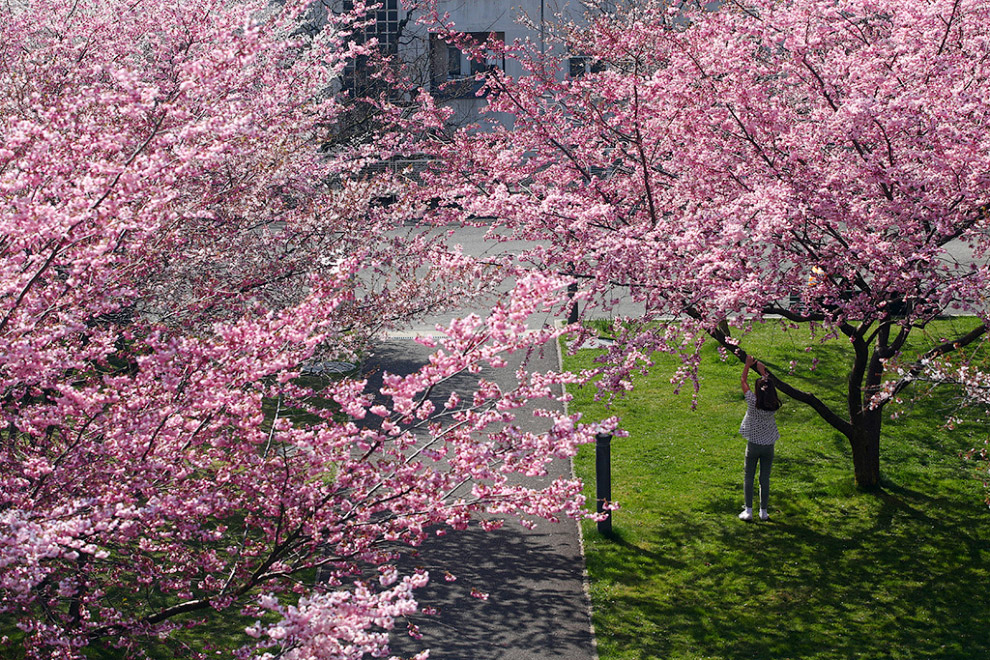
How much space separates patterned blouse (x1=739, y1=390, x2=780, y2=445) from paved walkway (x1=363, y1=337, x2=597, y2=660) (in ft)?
6.57

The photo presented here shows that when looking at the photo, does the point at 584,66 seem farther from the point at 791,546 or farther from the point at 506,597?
the point at 506,597

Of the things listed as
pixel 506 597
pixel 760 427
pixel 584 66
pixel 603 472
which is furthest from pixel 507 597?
pixel 584 66

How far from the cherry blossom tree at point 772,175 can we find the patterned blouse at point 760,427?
635 millimetres

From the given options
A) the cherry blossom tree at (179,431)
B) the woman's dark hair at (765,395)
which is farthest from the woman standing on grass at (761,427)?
the cherry blossom tree at (179,431)

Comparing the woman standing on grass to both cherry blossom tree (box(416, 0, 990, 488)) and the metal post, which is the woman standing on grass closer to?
cherry blossom tree (box(416, 0, 990, 488))

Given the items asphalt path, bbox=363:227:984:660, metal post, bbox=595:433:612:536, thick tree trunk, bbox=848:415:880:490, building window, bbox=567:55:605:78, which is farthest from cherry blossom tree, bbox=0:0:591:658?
building window, bbox=567:55:605:78

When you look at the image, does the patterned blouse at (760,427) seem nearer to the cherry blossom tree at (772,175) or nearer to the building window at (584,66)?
the cherry blossom tree at (772,175)

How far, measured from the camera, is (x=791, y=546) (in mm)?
9195

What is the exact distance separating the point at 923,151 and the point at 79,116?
6652 mm

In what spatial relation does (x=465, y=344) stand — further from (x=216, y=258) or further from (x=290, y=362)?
(x=216, y=258)

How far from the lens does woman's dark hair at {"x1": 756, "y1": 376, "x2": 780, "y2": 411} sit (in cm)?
944

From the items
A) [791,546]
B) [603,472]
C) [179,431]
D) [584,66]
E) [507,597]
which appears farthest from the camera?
[584,66]

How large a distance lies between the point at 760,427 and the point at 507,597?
3.08m

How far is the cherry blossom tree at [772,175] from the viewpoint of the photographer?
25.4 ft
